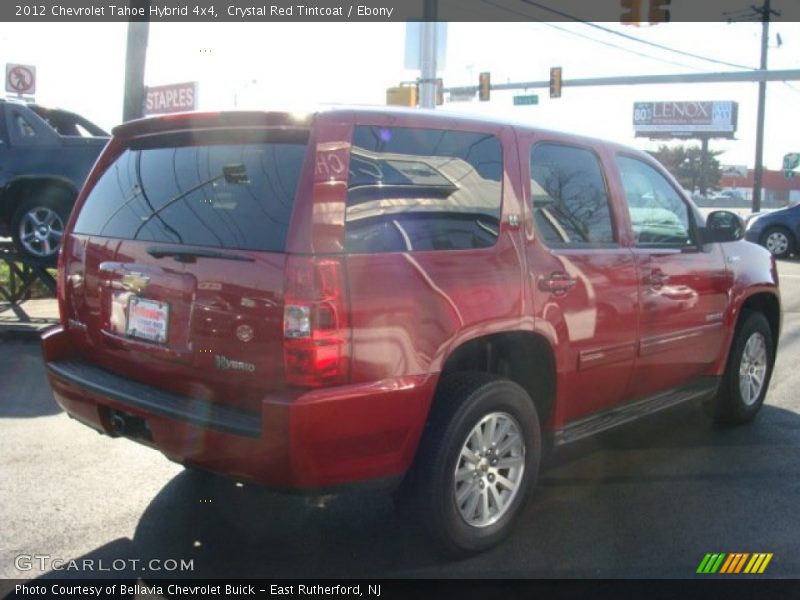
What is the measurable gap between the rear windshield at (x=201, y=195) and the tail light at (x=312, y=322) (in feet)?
0.58

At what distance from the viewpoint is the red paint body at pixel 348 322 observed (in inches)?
125

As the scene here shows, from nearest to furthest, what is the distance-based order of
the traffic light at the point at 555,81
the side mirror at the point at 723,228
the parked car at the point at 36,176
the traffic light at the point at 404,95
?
1. the side mirror at the point at 723,228
2. the parked car at the point at 36,176
3. the traffic light at the point at 404,95
4. the traffic light at the point at 555,81

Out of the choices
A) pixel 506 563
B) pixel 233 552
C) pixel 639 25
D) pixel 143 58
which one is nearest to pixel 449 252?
pixel 506 563

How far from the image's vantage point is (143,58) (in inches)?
438

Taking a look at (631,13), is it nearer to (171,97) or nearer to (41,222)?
(41,222)

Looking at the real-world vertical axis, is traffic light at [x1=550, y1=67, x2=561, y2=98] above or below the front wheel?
above

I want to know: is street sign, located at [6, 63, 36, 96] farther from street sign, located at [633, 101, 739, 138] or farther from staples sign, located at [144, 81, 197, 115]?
street sign, located at [633, 101, 739, 138]

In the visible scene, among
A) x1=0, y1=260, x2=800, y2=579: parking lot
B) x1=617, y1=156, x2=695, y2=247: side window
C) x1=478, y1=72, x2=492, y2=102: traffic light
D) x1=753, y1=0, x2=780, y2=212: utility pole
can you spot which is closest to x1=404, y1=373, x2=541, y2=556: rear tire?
x1=0, y1=260, x2=800, y2=579: parking lot

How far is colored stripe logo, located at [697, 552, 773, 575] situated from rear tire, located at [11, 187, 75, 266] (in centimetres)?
751

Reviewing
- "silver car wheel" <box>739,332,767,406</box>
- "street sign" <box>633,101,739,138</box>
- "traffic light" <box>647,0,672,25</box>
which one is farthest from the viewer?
"street sign" <box>633,101,739,138</box>

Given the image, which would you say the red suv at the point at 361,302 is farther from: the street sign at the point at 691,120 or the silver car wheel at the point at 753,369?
the street sign at the point at 691,120

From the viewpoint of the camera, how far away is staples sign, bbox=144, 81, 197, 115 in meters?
28.4

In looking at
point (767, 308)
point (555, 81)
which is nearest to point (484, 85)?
point (555, 81)

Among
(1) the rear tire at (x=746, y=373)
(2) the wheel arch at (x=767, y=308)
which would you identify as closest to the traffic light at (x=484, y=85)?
(2) the wheel arch at (x=767, y=308)
